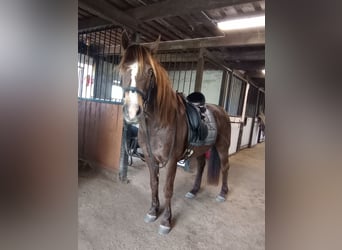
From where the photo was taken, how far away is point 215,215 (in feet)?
5.39


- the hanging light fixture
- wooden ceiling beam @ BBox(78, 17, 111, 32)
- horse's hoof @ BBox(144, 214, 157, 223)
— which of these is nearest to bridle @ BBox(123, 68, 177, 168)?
horse's hoof @ BBox(144, 214, 157, 223)

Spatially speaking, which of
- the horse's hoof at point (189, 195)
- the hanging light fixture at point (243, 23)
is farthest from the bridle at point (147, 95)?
the hanging light fixture at point (243, 23)

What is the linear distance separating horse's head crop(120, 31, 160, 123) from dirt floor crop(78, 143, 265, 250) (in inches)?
29.3

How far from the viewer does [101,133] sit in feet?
8.20

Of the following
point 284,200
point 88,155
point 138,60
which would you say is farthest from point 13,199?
point 88,155

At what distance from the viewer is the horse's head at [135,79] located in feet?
3.62

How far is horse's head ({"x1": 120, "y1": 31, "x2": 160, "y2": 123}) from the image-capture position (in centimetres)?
110

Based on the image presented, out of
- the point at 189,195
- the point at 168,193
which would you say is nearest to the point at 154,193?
the point at 168,193

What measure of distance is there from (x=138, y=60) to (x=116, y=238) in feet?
3.50

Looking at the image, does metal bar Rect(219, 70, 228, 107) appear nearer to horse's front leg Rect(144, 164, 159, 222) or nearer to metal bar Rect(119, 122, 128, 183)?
metal bar Rect(119, 122, 128, 183)

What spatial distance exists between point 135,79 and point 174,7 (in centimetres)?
114

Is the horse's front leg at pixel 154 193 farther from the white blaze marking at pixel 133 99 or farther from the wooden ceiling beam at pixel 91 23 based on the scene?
the wooden ceiling beam at pixel 91 23

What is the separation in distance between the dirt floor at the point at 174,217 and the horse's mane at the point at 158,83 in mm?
726

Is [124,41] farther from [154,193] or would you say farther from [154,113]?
[154,193]
